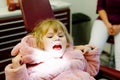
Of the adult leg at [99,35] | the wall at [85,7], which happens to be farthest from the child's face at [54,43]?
the wall at [85,7]

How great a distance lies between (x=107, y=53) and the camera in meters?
2.62

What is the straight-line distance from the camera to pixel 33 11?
1.55 m

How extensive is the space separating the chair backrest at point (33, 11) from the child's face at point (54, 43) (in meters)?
0.31

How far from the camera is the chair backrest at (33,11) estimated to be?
4.88 ft

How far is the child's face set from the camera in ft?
3.84

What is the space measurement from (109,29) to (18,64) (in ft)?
3.37

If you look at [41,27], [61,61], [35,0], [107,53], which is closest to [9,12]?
[35,0]

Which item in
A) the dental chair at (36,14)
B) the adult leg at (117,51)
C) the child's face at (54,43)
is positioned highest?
the dental chair at (36,14)

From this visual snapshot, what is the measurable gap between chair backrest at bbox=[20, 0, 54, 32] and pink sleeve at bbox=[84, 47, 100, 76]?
0.43 m

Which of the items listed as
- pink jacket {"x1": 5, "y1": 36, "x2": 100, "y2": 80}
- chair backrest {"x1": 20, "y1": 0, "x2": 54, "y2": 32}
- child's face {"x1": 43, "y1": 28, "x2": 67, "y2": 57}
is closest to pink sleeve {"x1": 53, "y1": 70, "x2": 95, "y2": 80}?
pink jacket {"x1": 5, "y1": 36, "x2": 100, "y2": 80}

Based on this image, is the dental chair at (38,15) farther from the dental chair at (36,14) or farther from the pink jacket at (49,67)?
the pink jacket at (49,67)

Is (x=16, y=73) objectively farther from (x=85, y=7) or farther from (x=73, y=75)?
(x=85, y=7)

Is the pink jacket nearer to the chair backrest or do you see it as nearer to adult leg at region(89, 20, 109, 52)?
the chair backrest

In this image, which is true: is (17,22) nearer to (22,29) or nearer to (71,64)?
(22,29)
